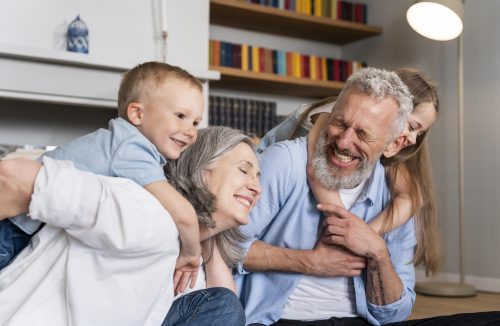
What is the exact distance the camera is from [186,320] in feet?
4.17

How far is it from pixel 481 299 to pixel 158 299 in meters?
3.05

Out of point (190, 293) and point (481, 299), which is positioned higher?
point (190, 293)

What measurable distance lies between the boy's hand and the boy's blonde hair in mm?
368

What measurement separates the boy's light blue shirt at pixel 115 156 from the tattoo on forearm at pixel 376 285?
0.68 metres

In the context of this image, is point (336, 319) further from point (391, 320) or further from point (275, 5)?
point (275, 5)

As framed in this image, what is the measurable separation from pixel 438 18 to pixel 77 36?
204 centimetres

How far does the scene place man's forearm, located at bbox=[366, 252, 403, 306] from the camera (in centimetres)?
167

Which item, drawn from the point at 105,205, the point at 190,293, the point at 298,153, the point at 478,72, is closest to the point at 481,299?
the point at 478,72

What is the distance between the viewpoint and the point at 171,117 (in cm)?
142

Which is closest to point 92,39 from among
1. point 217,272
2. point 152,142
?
point 152,142

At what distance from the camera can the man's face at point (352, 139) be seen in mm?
1689

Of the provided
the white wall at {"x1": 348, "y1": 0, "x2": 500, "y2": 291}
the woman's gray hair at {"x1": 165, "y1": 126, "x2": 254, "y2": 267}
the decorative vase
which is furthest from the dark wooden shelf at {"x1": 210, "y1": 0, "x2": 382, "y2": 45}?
the woman's gray hair at {"x1": 165, "y1": 126, "x2": 254, "y2": 267}

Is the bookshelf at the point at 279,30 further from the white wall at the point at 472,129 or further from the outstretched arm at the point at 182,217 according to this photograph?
the outstretched arm at the point at 182,217

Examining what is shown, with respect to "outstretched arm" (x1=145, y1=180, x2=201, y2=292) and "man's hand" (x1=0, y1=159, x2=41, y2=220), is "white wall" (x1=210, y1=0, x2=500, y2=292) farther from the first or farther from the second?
"man's hand" (x1=0, y1=159, x2=41, y2=220)
